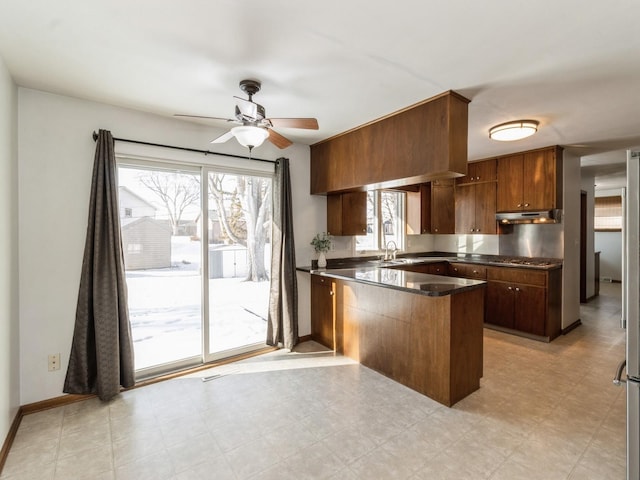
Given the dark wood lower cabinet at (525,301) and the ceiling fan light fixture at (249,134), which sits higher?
the ceiling fan light fixture at (249,134)

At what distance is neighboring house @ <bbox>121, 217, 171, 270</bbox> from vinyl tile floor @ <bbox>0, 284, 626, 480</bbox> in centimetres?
116

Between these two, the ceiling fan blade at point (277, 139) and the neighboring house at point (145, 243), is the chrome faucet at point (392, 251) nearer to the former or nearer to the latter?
the ceiling fan blade at point (277, 139)

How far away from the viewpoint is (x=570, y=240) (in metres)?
4.52

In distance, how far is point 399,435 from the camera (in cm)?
221

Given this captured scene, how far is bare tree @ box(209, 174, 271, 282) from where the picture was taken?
3.57 meters

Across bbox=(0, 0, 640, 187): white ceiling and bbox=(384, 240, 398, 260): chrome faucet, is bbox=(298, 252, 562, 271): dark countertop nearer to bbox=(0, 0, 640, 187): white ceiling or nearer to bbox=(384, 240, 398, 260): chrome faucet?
bbox=(384, 240, 398, 260): chrome faucet

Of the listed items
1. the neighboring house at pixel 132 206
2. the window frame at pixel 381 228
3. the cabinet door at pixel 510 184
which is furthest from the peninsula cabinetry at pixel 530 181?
the neighboring house at pixel 132 206

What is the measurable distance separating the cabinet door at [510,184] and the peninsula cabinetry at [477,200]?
0.31 ft

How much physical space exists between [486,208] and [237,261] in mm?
3820

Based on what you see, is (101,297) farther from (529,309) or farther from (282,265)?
(529,309)

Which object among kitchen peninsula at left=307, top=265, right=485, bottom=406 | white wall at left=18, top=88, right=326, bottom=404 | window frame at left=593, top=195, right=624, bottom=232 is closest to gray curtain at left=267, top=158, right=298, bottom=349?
kitchen peninsula at left=307, top=265, right=485, bottom=406

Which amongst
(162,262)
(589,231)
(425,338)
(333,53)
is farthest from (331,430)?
(589,231)

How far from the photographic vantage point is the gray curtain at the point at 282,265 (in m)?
3.75

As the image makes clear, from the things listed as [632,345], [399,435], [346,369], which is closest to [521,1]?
[632,345]
